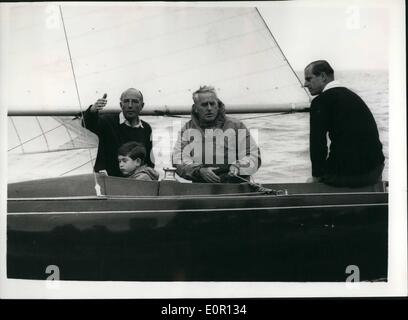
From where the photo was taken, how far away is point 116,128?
3766mm

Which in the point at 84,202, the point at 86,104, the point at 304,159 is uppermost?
the point at 86,104

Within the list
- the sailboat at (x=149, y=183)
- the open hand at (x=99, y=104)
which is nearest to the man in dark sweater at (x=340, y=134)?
the sailboat at (x=149, y=183)

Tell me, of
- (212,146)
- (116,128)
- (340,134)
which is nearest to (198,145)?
→ (212,146)

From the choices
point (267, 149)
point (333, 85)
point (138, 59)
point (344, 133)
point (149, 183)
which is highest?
point (138, 59)

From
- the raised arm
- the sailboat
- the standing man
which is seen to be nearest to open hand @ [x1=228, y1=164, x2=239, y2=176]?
the standing man

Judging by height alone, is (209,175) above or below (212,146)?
below

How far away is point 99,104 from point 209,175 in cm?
86

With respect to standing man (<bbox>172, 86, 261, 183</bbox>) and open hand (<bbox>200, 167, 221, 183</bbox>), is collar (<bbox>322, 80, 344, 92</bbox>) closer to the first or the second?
standing man (<bbox>172, 86, 261, 183</bbox>)

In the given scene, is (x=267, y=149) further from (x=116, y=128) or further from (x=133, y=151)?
(x=116, y=128)

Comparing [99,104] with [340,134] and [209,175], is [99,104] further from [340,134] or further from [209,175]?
[340,134]

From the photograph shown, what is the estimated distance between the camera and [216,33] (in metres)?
3.74
